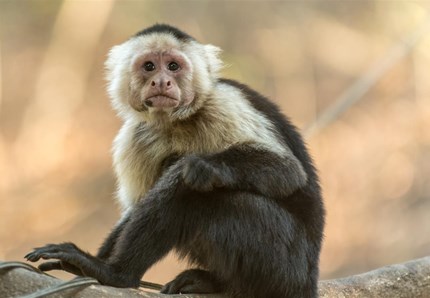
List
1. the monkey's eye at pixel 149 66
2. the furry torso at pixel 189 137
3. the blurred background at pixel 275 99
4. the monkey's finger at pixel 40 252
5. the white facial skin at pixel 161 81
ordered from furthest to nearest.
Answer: the blurred background at pixel 275 99 → the monkey's eye at pixel 149 66 → the white facial skin at pixel 161 81 → the furry torso at pixel 189 137 → the monkey's finger at pixel 40 252

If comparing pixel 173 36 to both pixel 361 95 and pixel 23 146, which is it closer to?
pixel 23 146

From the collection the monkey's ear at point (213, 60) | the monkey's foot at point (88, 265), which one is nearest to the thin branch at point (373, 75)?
the monkey's ear at point (213, 60)

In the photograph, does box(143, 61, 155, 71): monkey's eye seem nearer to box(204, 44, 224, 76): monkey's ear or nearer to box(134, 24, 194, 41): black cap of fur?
box(134, 24, 194, 41): black cap of fur


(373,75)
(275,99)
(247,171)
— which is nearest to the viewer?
(247,171)

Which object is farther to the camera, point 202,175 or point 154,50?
point 154,50

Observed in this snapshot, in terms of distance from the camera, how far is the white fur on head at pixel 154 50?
5508 millimetres

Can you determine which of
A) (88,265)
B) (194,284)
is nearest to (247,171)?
(194,284)

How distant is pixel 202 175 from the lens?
466cm

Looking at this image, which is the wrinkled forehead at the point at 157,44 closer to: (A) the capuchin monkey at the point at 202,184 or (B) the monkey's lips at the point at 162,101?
(A) the capuchin monkey at the point at 202,184

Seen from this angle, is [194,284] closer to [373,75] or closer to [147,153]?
[147,153]

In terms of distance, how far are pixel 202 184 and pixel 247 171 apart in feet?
1.11

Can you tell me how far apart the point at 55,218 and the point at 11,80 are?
1925 mm

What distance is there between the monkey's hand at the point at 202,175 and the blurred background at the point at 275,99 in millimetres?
6437

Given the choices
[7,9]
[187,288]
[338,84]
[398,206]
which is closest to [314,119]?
[338,84]
